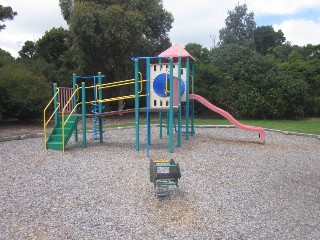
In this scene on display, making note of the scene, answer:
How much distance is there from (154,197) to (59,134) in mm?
5170

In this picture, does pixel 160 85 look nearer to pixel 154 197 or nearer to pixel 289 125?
pixel 154 197

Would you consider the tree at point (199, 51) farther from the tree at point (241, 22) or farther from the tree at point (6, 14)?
the tree at point (241, 22)

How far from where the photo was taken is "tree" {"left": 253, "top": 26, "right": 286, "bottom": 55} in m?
45.5

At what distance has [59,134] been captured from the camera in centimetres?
944

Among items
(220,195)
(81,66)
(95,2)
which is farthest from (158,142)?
(95,2)

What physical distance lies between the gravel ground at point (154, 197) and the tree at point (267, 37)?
39.3 metres

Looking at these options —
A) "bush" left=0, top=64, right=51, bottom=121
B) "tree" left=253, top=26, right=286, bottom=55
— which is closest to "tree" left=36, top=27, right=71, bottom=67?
"bush" left=0, top=64, right=51, bottom=121

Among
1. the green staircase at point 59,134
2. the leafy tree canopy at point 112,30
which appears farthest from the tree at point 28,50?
the green staircase at point 59,134

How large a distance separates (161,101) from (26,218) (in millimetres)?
5380

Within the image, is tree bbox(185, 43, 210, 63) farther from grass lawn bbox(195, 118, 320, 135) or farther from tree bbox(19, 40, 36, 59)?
tree bbox(19, 40, 36, 59)

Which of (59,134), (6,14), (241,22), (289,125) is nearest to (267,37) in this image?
(241,22)

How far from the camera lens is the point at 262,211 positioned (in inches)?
181

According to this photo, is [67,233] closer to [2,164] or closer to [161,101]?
[2,164]

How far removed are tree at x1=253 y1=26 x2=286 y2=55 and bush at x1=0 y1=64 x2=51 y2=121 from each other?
3568 cm
